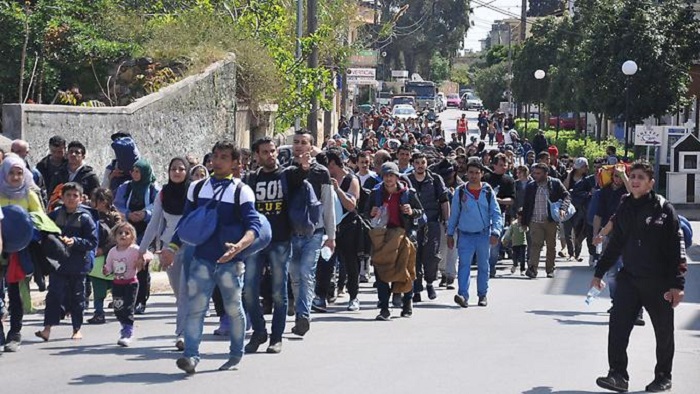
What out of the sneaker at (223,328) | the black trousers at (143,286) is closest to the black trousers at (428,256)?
the black trousers at (143,286)

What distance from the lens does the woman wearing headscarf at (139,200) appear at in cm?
1375

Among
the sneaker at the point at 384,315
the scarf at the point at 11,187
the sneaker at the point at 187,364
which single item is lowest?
the sneaker at the point at 384,315

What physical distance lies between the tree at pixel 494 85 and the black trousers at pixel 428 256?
78423 millimetres

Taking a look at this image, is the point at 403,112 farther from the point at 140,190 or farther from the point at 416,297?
the point at 140,190

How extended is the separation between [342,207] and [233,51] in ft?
36.1

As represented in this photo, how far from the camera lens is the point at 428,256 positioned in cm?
1620

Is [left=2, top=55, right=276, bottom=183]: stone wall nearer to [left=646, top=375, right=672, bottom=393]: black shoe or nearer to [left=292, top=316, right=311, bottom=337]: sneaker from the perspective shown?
[left=292, top=316, right=311, bottom=337]: sneaker

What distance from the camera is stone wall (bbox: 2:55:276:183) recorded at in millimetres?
16688

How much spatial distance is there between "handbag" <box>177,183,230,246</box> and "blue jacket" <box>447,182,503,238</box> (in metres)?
6.11

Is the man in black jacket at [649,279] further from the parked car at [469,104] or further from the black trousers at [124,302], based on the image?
the parked car at [469,104]

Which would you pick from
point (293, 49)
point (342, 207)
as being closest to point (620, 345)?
point (342, 207)

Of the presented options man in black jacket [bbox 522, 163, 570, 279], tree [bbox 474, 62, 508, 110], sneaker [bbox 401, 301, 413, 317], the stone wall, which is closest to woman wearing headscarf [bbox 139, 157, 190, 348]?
sneaker [bbox 401, 301, 413, 317]

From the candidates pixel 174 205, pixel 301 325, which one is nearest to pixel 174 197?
pixel 174 205

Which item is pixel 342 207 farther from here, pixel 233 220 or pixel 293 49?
pixel 293 49
